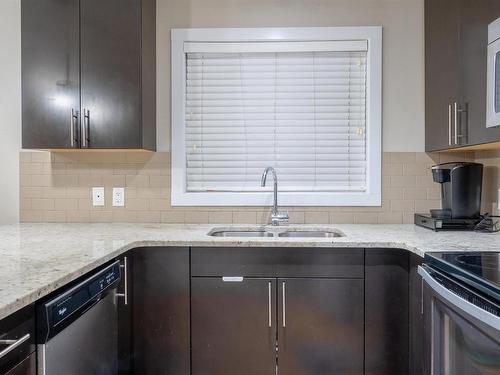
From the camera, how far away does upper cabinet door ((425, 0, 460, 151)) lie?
190cm

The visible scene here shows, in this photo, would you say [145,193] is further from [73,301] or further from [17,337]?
[17,337]

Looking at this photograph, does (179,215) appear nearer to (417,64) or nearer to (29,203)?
(29,203)

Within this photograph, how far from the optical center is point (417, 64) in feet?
7.64

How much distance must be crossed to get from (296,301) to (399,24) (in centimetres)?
183

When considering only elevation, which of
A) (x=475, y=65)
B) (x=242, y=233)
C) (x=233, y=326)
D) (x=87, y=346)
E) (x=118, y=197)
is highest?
(x=475, y=65)

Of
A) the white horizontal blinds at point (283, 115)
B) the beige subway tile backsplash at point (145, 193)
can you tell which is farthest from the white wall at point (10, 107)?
the white horizontal blinds at point (283, 115)

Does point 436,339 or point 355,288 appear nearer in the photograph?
point 436,339

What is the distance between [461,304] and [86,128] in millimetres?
1939

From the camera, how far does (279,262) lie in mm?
1772

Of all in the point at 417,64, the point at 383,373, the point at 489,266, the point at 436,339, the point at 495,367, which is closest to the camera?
the point at 495,367

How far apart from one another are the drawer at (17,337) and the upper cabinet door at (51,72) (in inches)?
50.4

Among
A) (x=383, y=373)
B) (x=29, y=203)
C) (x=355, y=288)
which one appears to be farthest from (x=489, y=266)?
(x=29, y=203)

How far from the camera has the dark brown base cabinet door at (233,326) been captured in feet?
5.81

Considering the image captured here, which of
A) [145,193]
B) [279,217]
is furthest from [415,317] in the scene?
[145,193]
